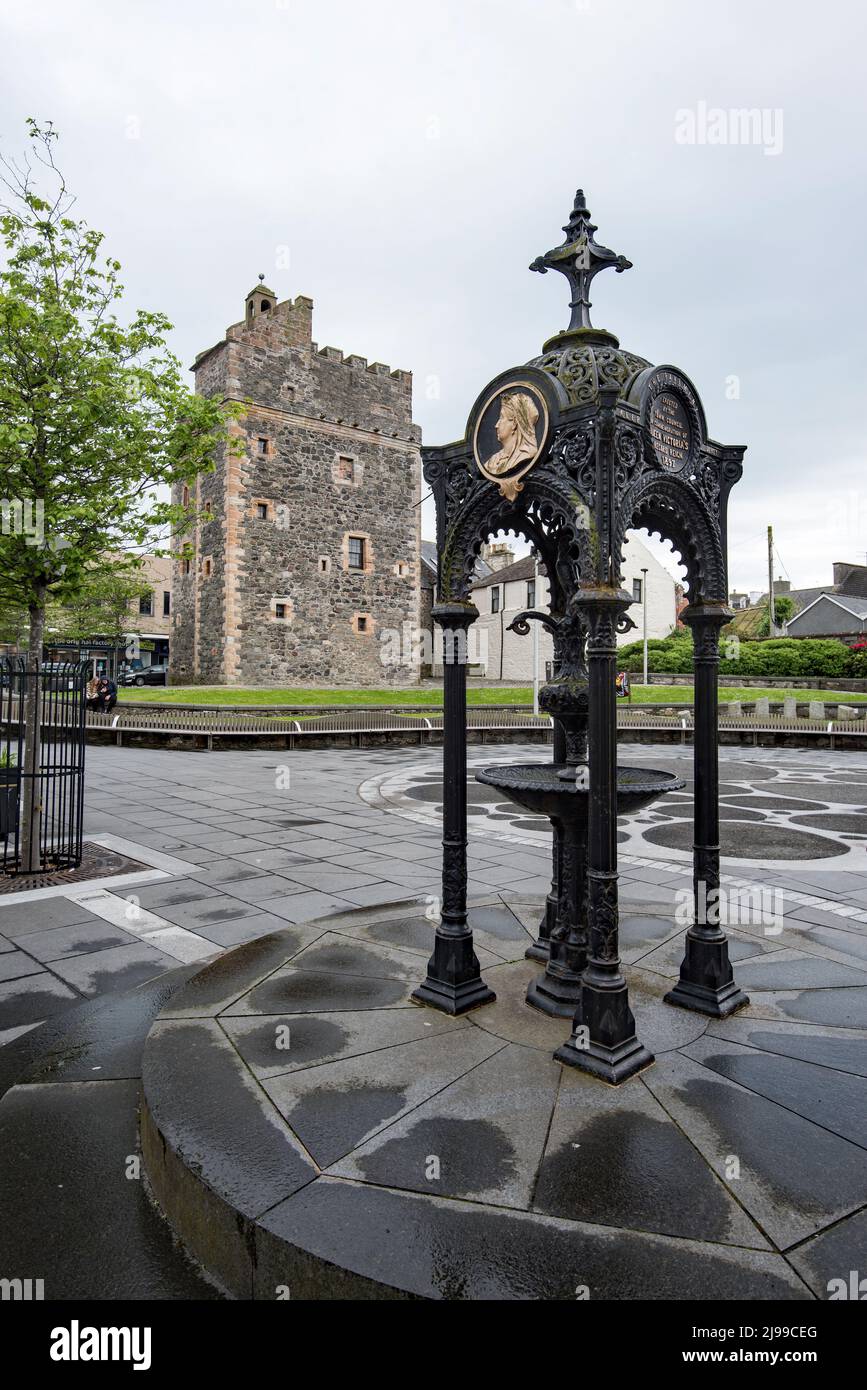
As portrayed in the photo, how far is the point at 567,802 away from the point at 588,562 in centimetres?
123

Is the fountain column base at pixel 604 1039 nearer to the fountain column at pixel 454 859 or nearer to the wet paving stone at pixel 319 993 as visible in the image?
the fountain column at pixel 454 859

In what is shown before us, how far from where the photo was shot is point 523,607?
46.8m

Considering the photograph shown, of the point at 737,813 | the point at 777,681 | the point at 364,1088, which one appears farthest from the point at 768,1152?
the point at 777,681

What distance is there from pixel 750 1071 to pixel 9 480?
793 cm

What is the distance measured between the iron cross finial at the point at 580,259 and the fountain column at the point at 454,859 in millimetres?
Answer: 1756

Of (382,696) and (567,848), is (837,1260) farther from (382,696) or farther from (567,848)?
(382,696)

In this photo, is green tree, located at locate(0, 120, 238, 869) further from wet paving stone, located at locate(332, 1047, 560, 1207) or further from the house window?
the house window

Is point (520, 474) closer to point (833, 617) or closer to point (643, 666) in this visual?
point (643, 666)

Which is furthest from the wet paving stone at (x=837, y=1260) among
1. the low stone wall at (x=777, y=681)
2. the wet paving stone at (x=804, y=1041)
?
the low stone wall at (x=777, y=681)

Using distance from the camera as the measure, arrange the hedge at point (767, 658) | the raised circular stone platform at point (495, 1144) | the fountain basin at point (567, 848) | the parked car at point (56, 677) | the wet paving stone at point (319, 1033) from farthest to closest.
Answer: the hedge at point (767, 658) → the parked car at point (56, 677) → the fountain basin at point (567, 848) → the wet paving stone at point (319, 1033) → the raised circular stone platform at point (495, 1144)

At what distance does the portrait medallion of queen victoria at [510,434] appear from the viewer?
12.3 ft

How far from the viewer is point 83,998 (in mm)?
4625

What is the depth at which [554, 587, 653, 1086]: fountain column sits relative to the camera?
339cm

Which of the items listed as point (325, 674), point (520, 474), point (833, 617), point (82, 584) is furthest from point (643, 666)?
point (520, 474)
